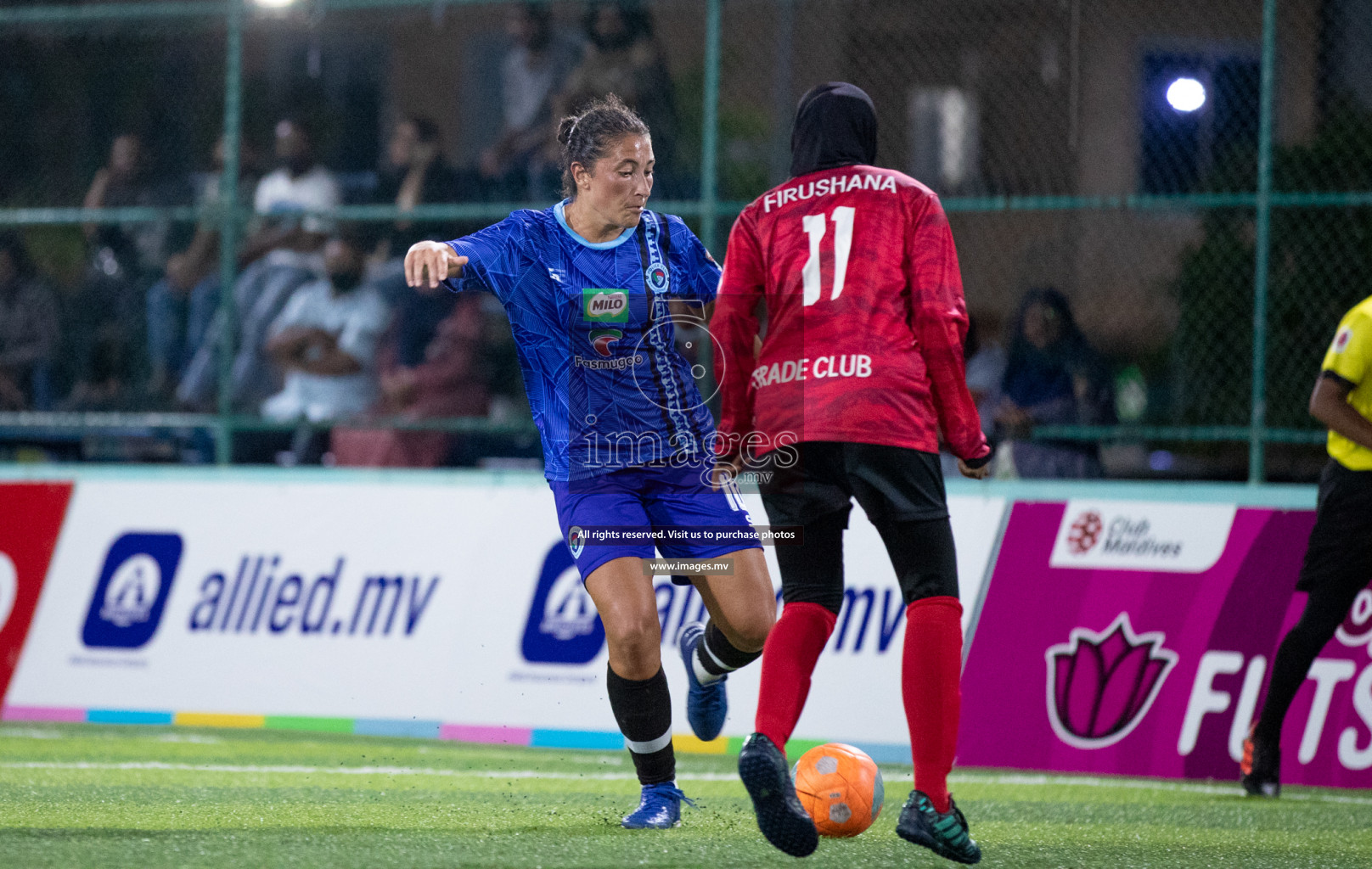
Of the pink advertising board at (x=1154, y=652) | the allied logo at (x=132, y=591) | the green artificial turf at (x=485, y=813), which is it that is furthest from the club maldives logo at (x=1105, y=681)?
the allied logo at (x=132, y=591)

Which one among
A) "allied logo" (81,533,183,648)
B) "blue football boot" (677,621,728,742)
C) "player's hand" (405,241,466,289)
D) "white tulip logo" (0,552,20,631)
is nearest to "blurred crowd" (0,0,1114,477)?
"allied logo" (81,533,183,648)

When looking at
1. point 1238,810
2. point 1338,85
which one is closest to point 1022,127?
point 1338,85

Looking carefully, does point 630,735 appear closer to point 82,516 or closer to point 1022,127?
point 82,516

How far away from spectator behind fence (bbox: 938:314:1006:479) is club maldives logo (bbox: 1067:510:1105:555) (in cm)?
101

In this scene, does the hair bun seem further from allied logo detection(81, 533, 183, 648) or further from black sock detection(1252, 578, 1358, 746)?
allied logo detection(81, 533, 183, 648)

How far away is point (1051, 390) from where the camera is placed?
880 centimetres

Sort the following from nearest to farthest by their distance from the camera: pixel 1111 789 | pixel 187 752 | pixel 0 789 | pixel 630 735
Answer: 1. pixel 630 735
2. pixel 0 789
3. pixel 1111 789
4. pixel 187 752

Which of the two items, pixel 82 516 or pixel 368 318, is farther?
pixel 368 318

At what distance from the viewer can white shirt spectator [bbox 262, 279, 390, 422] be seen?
10.2m

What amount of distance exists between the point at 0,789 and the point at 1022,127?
10.3 meters

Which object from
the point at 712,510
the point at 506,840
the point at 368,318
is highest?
the point at 368,318

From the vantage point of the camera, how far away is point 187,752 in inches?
305

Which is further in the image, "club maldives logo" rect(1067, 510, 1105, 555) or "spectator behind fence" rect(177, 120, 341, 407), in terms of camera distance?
"spectator behind fence" rect(177, 120, 341, 407)

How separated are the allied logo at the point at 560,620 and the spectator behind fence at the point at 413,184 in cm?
258
